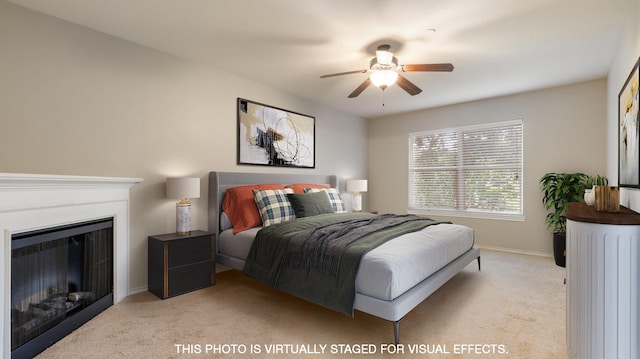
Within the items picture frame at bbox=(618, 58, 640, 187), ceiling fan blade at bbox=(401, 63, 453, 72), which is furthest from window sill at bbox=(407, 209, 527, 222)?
ceiling fan blade at bbox=(401, 63, 453, 72)

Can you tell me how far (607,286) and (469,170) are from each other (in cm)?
388

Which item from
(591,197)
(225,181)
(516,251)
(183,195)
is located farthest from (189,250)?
(516,251)

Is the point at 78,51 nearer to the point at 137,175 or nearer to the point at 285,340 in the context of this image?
the point at 137,175

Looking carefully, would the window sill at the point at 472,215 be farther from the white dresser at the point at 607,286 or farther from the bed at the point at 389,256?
the white dresser at the point at 607,286

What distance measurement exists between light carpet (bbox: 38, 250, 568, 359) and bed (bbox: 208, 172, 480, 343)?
0.24 m

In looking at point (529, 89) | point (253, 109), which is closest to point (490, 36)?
point (529, 89)

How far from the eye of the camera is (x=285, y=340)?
2.12m

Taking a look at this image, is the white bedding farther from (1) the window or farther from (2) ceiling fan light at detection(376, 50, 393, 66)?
(1) the window

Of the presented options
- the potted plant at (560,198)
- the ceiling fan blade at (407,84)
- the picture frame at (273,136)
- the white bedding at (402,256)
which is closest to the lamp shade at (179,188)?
the white bedding at (402,256)

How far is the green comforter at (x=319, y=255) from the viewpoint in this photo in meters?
2.22

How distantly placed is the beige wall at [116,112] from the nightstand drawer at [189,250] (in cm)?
43

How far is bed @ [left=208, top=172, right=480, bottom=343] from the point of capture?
2.04 metres

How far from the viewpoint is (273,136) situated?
4344 mm

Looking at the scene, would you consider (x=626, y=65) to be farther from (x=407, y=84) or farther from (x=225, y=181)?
(x=225, y=181)
